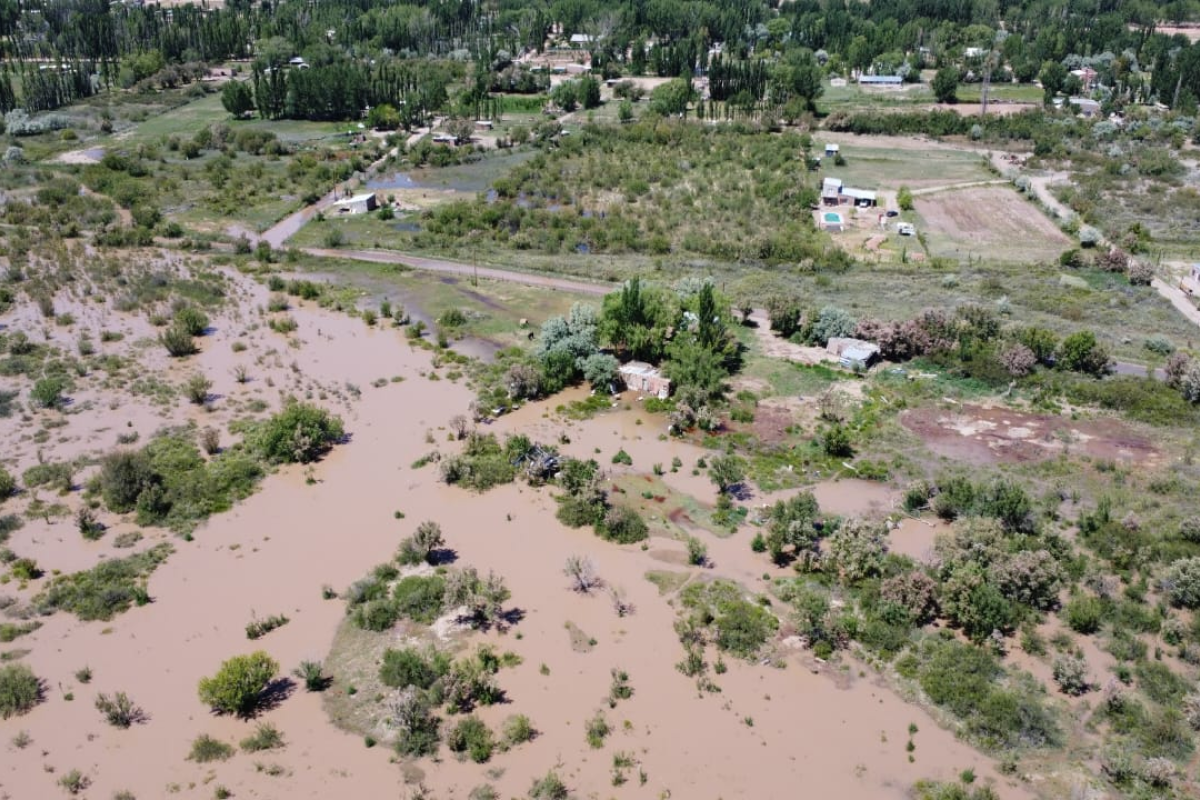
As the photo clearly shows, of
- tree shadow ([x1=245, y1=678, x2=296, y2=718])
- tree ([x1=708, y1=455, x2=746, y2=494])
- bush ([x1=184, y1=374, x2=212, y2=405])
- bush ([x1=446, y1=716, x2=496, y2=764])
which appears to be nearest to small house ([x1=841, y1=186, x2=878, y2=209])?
tree ([x1=708, y1=455, x2=746, y2=494])

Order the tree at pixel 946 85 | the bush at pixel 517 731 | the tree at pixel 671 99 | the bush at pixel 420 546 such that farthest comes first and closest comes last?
the tree at pixel 946 85 → the tree at pixel 671 99 → the bush at pixel 420 546 → the bush at pixel 517 731

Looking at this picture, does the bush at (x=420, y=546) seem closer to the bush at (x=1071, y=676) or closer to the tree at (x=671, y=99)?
the bush at (x=1071, y=676)

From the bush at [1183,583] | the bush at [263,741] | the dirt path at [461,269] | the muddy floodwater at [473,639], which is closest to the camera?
the muddy floodwater at [473,639]

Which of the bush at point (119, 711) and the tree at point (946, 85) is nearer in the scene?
the bush at point (119, 711)

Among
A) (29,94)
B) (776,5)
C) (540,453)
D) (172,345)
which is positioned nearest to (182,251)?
(172,345)

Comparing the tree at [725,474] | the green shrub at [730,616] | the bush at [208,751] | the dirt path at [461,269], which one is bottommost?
the bush at [208,751]

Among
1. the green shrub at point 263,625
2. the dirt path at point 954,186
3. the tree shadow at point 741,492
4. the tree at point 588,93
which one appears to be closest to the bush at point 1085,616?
the tree shadow at point 741,492

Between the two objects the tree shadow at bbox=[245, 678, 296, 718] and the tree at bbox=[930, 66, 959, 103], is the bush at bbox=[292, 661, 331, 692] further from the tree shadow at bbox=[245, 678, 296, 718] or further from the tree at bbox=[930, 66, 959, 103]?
the tree at bbox=[930, 66, 959, 103]
